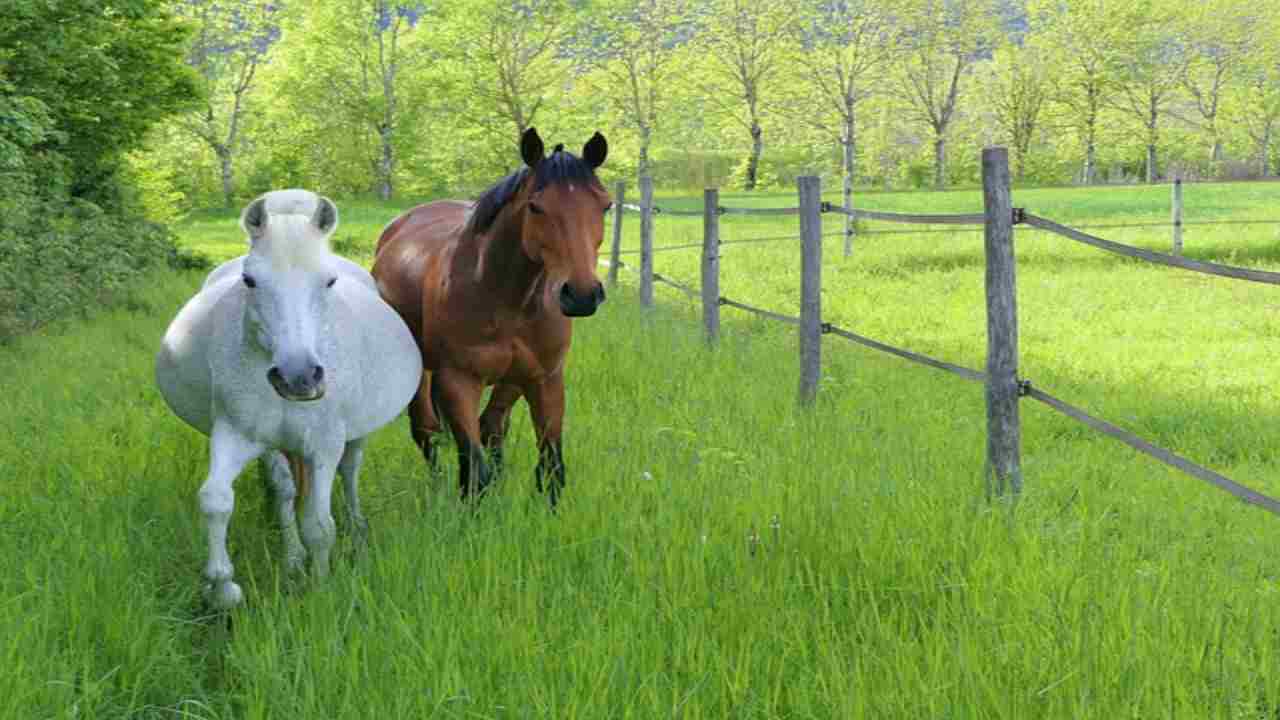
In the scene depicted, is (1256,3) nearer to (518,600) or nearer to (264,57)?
(264,57)

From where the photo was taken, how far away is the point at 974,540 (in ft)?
12.2

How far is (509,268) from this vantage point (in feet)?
14.1

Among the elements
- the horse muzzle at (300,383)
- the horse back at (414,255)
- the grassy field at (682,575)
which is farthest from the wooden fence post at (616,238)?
the horse muzzle at (300,383)

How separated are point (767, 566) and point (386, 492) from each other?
199 cm

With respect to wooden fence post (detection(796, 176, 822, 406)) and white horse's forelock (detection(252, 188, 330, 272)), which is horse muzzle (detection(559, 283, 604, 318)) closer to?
white horse's forelock (detection(252, 188, 330, 272))

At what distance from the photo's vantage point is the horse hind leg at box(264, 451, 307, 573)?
3.66m

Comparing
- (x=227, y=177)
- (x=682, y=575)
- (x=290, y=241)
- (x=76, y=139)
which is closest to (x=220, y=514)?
(x=290, y=241)

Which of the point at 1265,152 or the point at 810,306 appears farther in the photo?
the point at 1265,152

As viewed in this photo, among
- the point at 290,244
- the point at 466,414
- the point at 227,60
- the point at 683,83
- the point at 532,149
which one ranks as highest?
the point at 227,60

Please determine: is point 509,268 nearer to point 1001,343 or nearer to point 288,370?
point 288,370

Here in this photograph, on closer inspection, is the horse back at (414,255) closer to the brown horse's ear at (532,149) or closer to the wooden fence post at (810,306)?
the brown horse's ear at (532,149)

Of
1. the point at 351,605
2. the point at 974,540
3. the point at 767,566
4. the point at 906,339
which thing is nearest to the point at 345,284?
the point at 351,605

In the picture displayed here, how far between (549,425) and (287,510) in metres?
1.22

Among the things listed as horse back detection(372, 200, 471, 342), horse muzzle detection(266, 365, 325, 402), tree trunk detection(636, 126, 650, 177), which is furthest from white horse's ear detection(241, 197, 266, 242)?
tree trunk detection(636, 126, 650, 177)
